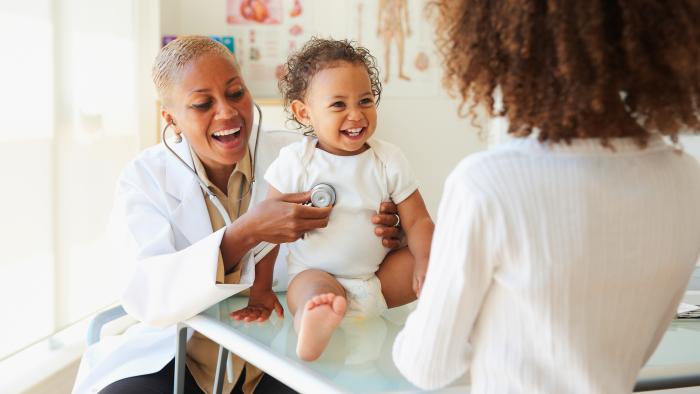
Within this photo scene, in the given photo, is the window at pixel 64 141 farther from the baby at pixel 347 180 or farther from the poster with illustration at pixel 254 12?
the baby at pixel 347 180

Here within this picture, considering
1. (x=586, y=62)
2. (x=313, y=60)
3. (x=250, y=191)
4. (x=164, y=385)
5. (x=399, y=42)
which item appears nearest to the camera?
(x=586, y=62)

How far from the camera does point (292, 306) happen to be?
1286 mm

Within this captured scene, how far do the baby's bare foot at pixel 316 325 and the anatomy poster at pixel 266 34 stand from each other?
3143mm

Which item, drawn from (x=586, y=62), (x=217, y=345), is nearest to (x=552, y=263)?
(x=586, y=62)

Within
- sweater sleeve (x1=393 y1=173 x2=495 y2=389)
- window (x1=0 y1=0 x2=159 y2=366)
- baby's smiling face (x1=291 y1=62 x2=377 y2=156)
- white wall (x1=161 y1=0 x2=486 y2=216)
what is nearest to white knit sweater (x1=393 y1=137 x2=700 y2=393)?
sweater sleeve (x1=393 y1=173 x2=495 y2=389)

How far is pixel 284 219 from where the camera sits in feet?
4.41

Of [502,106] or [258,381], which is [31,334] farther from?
[502,106]

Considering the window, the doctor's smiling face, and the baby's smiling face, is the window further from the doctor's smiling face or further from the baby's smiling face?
the baby's smiling face

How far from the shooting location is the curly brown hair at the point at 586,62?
745 mm

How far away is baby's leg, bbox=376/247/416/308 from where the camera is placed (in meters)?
1.39

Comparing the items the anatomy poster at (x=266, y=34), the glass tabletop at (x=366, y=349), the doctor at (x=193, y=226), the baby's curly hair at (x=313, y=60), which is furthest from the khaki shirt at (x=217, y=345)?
the anatomy poster at (x=266, y=34)

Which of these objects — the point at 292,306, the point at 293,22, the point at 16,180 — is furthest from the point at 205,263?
the point at 293,22

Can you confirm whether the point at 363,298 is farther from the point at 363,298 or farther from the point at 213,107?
the point at 213,107

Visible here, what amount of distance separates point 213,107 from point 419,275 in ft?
2.04
